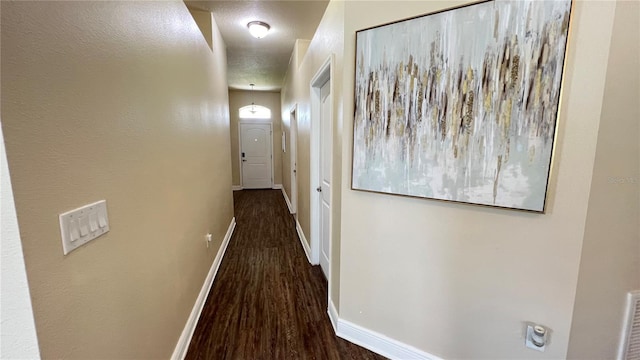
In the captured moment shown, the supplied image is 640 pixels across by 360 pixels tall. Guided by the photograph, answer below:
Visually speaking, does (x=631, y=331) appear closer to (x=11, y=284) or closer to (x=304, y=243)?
(x=11, y=284)

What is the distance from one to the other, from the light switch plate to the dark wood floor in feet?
3.95

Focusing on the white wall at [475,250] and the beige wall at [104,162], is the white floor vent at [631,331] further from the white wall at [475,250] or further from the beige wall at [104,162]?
the beige wall at [104,162]

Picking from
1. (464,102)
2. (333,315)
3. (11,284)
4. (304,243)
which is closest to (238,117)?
(304,243)

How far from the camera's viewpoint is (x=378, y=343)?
1.66 metres

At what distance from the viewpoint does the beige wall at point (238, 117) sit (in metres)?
6.98

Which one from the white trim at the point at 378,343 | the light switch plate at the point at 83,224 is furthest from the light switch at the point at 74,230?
the white trim at the point at 378,343

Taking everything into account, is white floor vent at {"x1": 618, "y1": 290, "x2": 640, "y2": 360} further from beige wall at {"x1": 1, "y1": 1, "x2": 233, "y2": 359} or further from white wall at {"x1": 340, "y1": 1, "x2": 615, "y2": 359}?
beige wall at {"x1": 1, "y1": 1, "x2": 233, "y2": 359}

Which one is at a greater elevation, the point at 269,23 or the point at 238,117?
the point at 269,23

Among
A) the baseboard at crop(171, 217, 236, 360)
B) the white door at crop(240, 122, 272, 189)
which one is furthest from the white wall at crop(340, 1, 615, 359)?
the white door at crop(240, 122, 272, 189)

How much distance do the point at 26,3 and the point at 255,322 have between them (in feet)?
6.53

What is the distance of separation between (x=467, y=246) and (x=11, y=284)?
162 cm

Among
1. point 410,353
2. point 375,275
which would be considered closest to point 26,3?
point 375,275

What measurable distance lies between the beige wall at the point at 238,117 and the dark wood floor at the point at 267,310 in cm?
403

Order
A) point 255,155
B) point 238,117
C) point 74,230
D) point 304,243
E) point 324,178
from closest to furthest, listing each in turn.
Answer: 1. point 74,230
2. point 324,178
3. point 304,243
4. point 238,117
5. point 255,155
